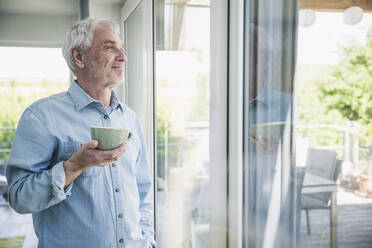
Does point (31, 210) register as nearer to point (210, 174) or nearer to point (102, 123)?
point (102, 123)

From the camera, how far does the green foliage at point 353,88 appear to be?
0.66 meters

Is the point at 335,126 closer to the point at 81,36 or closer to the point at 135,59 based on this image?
the point at 81,36

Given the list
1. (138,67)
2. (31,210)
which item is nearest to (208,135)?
(31,210)

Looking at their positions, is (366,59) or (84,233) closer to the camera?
(366,59)

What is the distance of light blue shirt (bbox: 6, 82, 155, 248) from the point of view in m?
0.92

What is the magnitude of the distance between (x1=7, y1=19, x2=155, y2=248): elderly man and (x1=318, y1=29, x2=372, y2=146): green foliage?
50cm

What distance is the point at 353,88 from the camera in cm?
70

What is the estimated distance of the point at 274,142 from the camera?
99 centimetres

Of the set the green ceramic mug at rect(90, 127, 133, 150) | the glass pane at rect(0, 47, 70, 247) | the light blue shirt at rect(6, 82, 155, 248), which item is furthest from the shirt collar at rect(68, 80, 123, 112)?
the glass pane at rect(0, 47, 70, 247)

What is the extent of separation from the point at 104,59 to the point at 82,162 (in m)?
0.37

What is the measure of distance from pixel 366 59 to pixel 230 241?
0.79 meters

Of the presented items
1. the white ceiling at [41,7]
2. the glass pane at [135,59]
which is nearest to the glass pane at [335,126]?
the glass pane at [135,59]

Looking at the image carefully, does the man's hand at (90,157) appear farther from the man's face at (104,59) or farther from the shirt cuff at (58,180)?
the man's face at (104,59)

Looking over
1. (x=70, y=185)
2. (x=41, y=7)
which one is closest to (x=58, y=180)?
(x=70, y=185)
